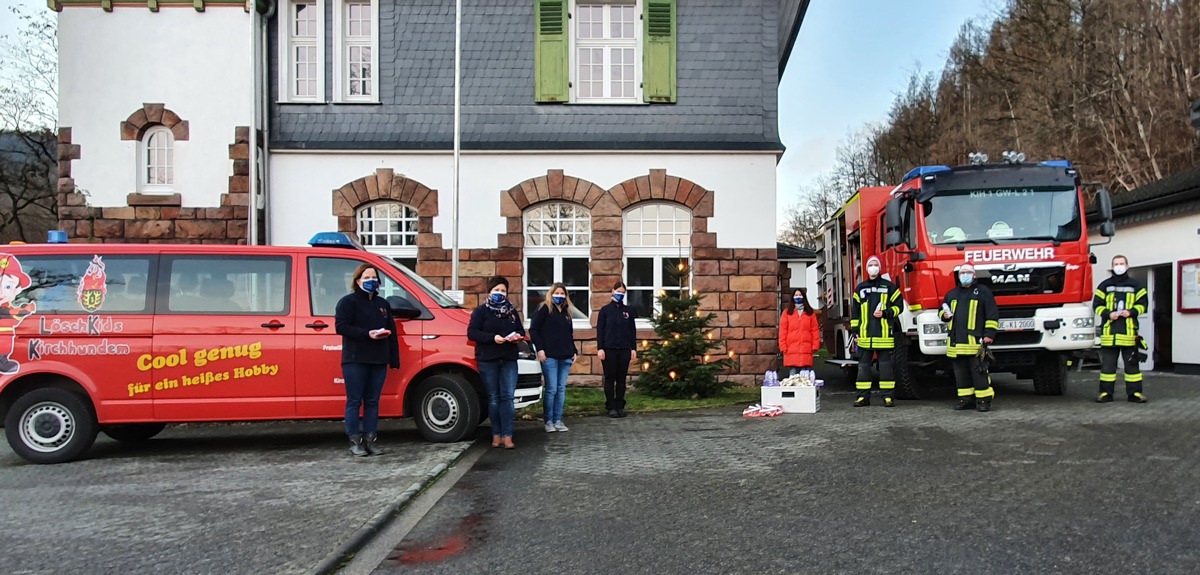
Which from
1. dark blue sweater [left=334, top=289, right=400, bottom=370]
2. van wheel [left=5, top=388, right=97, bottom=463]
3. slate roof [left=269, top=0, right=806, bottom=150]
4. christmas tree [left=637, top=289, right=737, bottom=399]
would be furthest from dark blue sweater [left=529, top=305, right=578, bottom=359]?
slate roof [left=269, top=0, right=806, bottom=150]

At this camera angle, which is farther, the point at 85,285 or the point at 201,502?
the point at 85,285

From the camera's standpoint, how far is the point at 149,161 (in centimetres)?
1590

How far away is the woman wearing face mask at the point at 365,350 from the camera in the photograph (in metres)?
8.62

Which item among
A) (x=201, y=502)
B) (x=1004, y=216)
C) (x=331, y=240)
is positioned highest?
(x=1004, y=216)

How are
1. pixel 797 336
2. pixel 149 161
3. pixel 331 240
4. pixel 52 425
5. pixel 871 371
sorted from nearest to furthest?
pixel 52 425 < pixel 331 240 < pixel 871 371 < pixel 797 336 < pixel 149 161

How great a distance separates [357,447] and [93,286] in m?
2.96

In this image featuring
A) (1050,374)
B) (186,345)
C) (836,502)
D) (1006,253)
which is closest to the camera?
(836,502)

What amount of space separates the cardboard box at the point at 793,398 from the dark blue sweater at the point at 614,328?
185cm

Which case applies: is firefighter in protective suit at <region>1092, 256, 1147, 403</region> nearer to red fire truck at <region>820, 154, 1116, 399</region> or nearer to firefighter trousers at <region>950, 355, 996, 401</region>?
red fire truck at <region>820, 154, 1116, 399</region>

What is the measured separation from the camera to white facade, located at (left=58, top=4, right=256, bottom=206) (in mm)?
15625

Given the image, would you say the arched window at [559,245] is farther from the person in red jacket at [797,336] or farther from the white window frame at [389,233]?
the person in red jacket at [797,336]

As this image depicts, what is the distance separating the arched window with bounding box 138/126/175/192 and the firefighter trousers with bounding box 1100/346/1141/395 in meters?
14.1

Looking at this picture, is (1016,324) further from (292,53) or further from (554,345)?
(292,53)

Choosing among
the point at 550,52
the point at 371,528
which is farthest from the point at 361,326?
the point at 550,52
